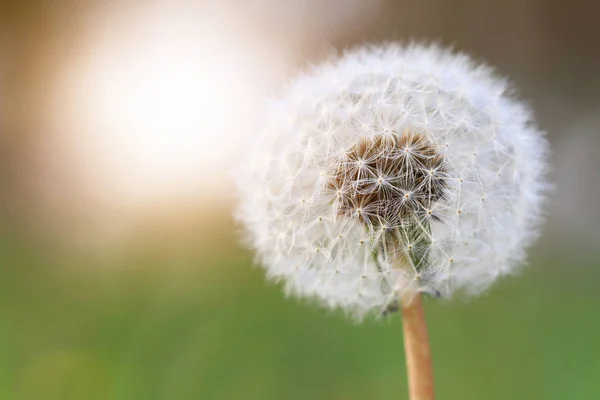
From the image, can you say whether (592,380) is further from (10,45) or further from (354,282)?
(10,45)

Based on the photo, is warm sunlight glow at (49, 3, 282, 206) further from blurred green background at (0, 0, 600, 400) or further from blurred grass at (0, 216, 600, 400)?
blurred grass at (0, 216, 600, 400)

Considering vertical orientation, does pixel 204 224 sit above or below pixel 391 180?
above

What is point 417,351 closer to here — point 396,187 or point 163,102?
point 396,187

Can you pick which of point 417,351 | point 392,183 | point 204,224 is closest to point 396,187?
point 392,183

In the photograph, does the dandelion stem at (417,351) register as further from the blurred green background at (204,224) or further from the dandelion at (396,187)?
the blurred green background at (204,224)

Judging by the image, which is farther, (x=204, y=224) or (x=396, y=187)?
(x=204, y=224)

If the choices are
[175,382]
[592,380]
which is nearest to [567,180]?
[592,380]
